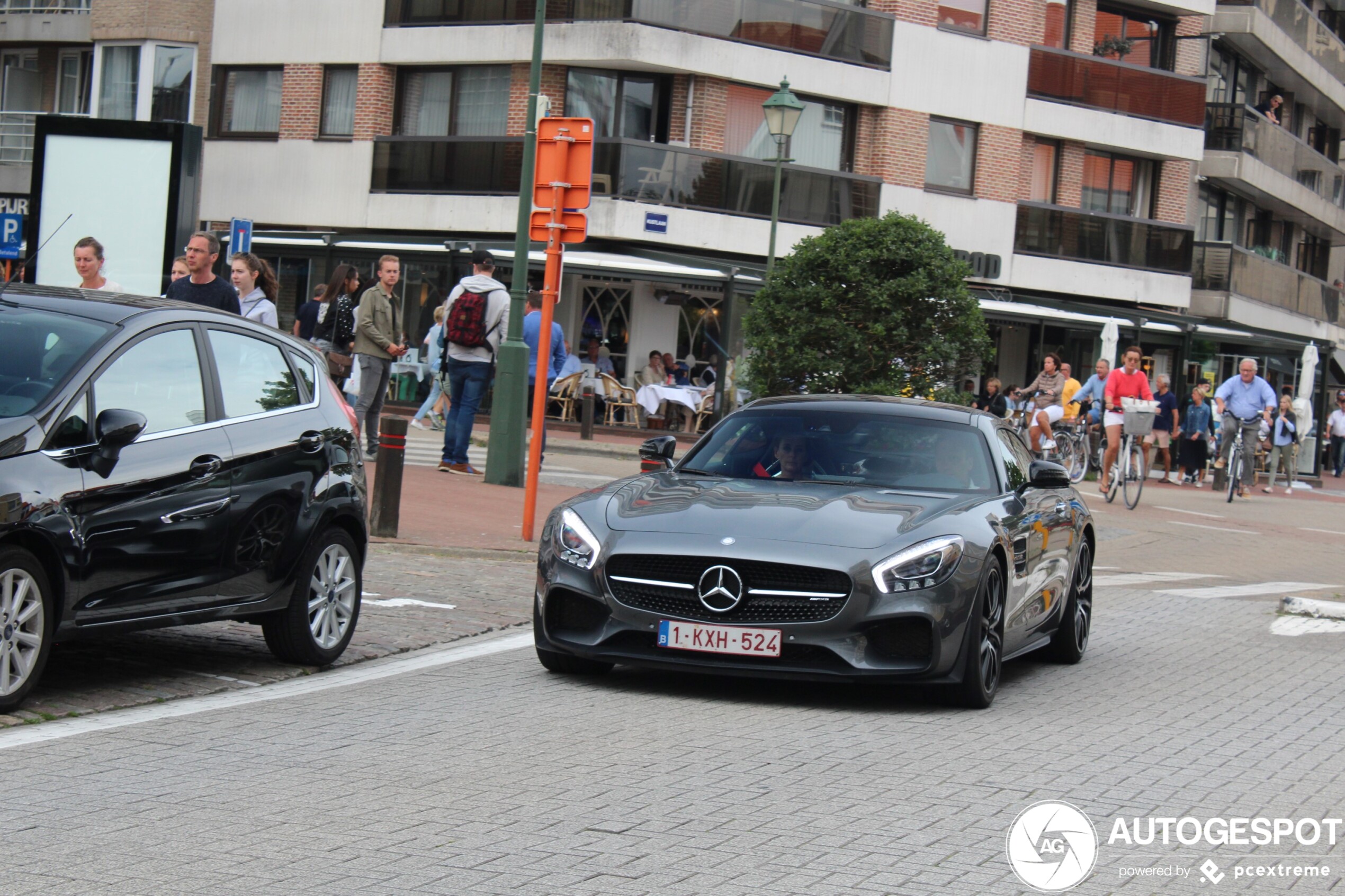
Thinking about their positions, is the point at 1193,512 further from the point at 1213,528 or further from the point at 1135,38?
the point at 1135,38

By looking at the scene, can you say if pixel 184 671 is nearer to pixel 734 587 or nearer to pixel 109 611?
pixel 109 611

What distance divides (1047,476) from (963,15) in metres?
31.0

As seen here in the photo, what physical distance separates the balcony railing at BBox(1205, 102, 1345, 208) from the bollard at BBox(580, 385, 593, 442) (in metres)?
22.5

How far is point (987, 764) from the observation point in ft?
22.2

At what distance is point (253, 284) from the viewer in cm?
1373

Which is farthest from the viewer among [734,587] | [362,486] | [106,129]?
[106,129]

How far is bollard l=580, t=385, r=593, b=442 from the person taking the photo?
2908 centimetres

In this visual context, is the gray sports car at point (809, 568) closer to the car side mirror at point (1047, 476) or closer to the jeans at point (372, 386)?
the car side mirror at point (1047, 476)

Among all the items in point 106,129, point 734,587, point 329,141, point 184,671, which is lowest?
point 184,671

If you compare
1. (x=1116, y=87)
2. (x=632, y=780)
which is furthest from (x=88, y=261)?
(x=1116, y=87)

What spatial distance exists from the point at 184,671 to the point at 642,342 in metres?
27.2

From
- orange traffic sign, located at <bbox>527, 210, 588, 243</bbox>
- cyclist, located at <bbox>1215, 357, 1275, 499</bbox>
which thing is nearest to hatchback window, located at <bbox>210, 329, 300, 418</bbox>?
orange traffic sign, located at <bbox>527, 210, 588, 243</bbox>

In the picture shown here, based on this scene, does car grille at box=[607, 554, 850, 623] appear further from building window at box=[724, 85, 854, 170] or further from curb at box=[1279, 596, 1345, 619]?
building window at box=[724, 85, 854, 170]

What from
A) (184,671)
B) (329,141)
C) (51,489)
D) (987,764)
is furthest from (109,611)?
(329,141)
